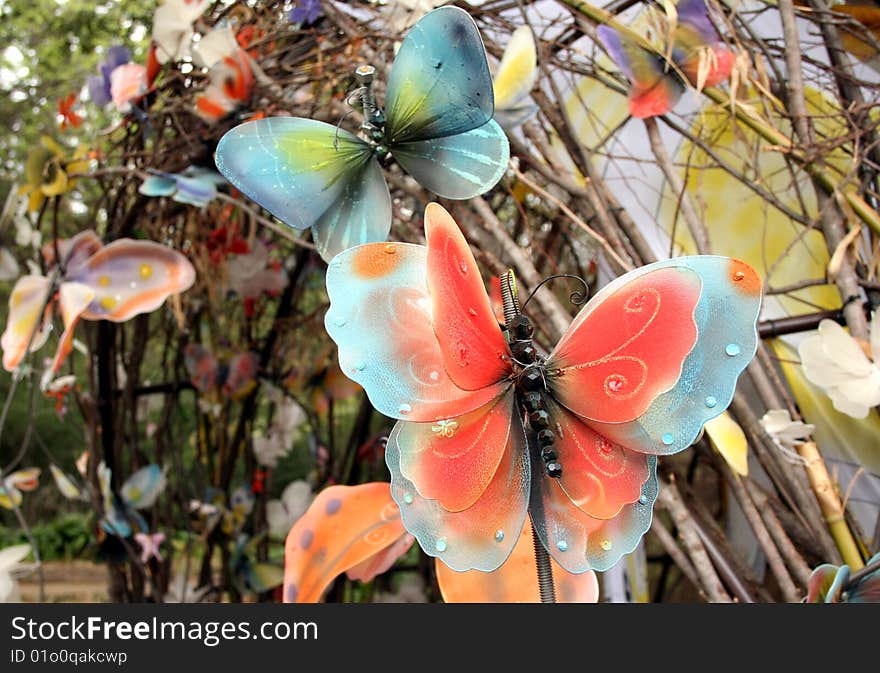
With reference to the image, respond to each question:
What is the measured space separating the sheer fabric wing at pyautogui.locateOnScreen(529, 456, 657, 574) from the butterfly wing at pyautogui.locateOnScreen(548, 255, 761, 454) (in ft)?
0.09

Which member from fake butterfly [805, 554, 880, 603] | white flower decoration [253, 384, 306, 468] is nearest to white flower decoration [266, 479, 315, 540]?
white flower decoration [253, 384, 306, 468]

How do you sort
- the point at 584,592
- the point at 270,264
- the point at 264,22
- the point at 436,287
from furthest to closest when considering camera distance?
the point at 270,264
the point at 264,22
the point at 584,592
the point at 436,287

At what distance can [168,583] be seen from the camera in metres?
1.12

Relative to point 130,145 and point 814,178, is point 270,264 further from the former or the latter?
point 814,178

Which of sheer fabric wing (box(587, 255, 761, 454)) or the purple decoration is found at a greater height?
sheer fabric wing (box(587, 255, 761, 454))

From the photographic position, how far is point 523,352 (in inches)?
13.9

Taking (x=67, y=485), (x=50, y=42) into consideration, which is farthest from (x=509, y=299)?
(x=50, y=42)

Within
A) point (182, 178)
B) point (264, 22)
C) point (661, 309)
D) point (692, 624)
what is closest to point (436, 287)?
point (661, 309)

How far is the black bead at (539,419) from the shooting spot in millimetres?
345

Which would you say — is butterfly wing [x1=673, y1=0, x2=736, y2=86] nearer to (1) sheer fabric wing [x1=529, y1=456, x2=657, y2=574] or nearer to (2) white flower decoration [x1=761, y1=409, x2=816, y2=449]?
(2) white flower decoration [x1=761, y1=409, x2=816, y2=449]

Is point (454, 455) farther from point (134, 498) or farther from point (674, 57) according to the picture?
point (134, 498)

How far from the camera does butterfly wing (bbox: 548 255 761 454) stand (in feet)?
1.10

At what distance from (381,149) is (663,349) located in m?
0.21

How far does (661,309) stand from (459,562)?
0.47 ft
